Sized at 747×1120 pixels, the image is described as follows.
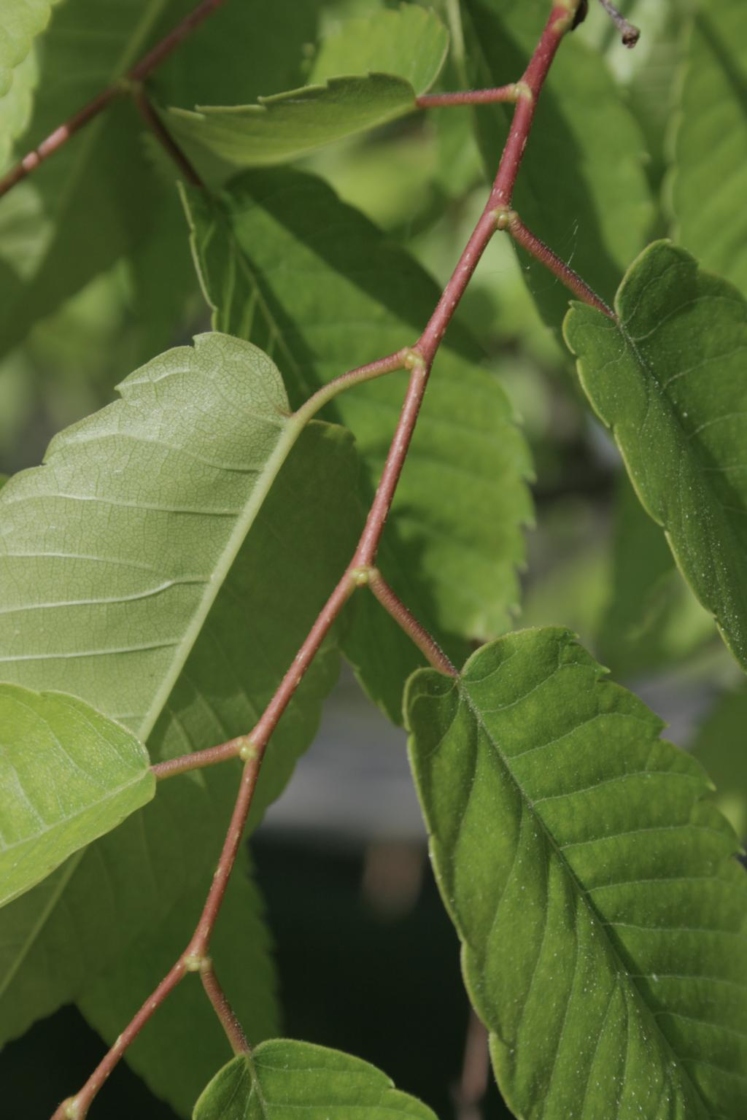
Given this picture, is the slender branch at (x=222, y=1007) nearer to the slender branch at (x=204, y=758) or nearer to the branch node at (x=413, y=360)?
the slender branch at (x=204, y=758)

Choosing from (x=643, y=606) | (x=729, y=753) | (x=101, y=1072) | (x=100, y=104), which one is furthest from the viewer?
(x=643, y=606)

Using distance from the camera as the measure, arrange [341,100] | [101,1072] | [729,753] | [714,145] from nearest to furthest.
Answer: [101,1072]
[341,100]
[714,145]
[729,753]

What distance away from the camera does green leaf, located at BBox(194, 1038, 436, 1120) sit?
51 centimetres

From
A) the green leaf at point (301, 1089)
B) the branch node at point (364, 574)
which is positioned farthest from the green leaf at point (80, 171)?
the green leaf at point (301, 1089)

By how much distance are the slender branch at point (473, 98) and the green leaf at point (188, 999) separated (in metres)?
0.48

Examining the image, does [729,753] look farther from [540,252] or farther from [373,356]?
[540,252]

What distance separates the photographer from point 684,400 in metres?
0.58

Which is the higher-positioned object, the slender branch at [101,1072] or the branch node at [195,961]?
the branch node at [195,961]

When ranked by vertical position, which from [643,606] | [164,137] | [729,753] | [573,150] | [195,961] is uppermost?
[164,137]

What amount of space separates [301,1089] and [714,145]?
66 centimetres

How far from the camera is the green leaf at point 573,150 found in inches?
29.2

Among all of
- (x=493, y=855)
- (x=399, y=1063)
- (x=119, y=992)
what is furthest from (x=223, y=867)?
(x=399, y=1063)

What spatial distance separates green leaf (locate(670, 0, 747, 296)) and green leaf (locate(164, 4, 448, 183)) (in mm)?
228

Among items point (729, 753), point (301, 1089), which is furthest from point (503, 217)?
point (729, 753)
